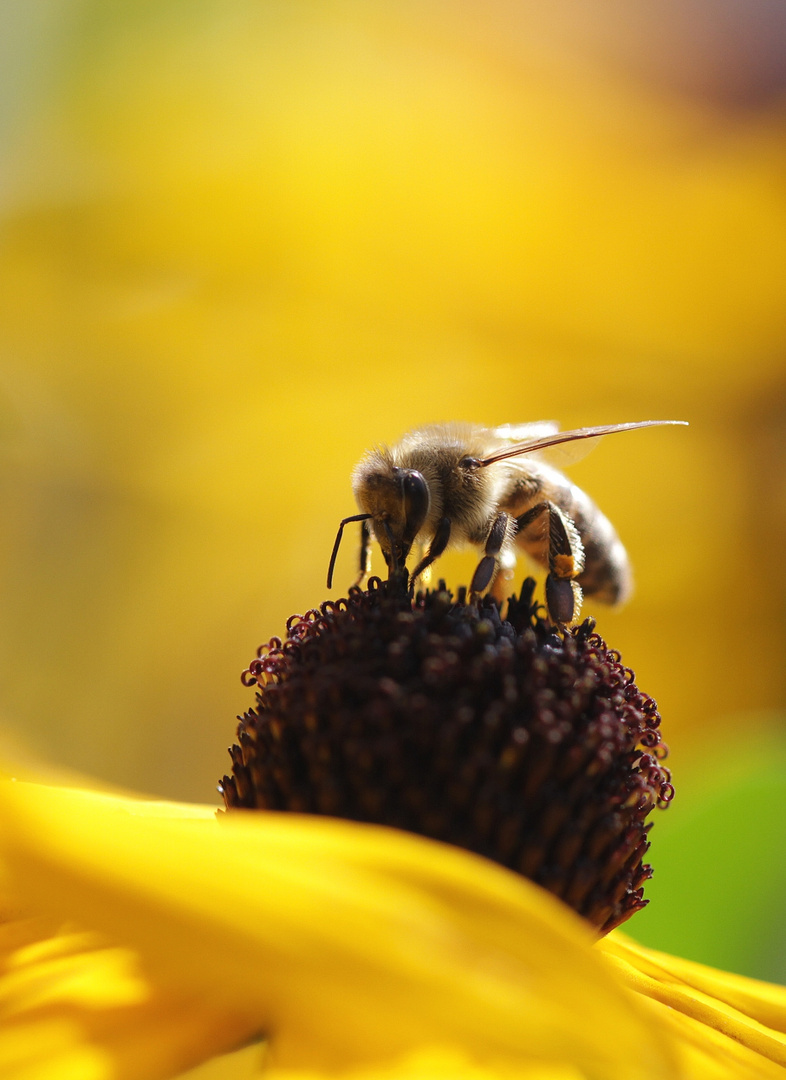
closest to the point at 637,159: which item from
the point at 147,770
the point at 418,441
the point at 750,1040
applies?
the point at 418,441

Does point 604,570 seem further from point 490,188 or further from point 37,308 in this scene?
point 37,308

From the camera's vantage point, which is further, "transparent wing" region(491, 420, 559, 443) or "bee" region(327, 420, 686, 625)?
"transparent wing" region(491, 420, 559, 443)

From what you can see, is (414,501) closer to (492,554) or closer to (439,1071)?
(492,554)

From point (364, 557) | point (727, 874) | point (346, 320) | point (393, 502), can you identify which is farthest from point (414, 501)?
point (346, 320)

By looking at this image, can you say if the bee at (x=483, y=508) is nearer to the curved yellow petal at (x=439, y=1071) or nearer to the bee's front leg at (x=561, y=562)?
the bee's front leg at (x=561, y=562)

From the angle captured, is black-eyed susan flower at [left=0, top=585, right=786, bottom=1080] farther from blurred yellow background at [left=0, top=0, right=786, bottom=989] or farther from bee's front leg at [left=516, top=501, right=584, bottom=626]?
blurred yellow background at [left=0, top=0, right=786, bottom=989]

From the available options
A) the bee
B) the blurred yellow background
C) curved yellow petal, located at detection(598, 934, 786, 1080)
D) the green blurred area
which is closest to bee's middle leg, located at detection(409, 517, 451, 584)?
the bee

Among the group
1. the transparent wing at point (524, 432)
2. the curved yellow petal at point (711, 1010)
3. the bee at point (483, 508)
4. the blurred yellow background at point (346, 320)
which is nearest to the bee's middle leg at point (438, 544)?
the bee at point (483, 508)
